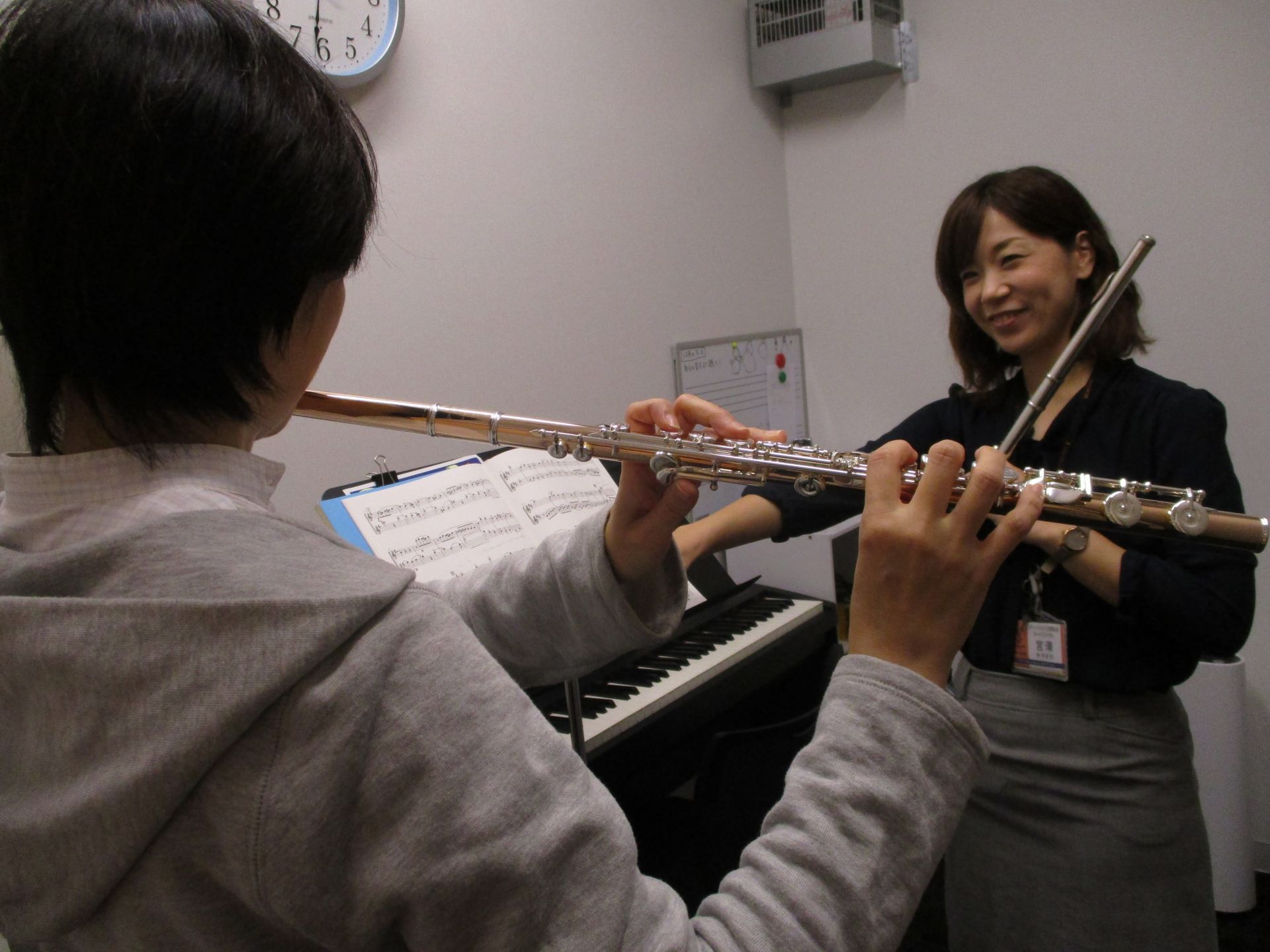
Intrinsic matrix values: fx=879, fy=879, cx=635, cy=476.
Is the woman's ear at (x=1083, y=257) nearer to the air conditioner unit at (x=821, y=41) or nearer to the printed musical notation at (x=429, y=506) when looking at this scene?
the printed musical notation at (x=429, y=506)

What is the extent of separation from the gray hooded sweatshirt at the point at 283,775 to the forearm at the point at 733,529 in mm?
934

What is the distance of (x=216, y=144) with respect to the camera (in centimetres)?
49

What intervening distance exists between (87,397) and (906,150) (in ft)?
9.00

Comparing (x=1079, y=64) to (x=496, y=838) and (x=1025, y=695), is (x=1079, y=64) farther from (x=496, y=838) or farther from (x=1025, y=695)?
(x=496, y=838)

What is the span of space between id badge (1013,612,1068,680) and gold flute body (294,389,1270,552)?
1.36ft

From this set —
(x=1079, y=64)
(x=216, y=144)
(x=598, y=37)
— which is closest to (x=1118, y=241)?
(x=1079, y=64)

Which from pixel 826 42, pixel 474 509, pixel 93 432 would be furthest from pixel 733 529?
pixel 826 42

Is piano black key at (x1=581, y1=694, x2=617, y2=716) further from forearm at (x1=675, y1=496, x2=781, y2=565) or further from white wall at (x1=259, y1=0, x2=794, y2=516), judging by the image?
white wall at (x1=259, y1=0, x2=794, y2=516)

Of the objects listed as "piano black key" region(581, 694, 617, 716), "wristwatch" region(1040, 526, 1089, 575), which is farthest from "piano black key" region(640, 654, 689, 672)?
"wristwatch" region(1040, 526, 1089, 575)

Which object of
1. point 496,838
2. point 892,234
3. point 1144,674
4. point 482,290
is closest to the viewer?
point 496,838

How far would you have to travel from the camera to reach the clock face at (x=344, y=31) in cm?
162

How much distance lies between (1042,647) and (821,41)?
2.16 meters

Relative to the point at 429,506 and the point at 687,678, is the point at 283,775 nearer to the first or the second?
the point at 429,506

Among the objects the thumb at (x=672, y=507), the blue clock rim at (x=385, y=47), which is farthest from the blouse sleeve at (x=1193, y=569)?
the blue clock rim at (x=385, y=47)
